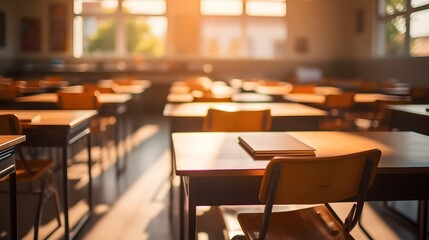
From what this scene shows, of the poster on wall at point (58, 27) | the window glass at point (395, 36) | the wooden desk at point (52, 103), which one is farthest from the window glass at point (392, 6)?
the poster on wall at point (58, 27)

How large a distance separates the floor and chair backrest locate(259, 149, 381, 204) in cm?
149

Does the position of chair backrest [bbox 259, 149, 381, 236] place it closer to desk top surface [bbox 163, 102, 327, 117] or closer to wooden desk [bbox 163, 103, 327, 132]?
desk top surface [bbox 163, 102, 327, 117]

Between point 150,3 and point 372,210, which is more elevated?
point 150,3

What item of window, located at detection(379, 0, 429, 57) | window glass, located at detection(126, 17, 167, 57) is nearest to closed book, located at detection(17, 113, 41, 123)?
window, located at detection(379, 0, 429, 57)

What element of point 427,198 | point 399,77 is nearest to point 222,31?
point 399,77

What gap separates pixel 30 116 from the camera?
2824 millimetres

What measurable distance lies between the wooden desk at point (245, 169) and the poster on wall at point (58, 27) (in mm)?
10864

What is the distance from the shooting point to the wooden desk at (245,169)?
61.8 inches

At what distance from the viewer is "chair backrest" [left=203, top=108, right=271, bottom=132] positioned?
287 centimetres

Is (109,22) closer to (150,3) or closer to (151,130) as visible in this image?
(150,3)

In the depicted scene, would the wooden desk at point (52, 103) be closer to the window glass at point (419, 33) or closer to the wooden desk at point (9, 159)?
the wooden desk at point (9, 159)

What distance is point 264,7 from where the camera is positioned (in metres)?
12.7

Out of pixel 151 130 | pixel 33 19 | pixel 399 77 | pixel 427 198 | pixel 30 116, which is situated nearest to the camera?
pixel 427 198

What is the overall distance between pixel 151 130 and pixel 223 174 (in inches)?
253
